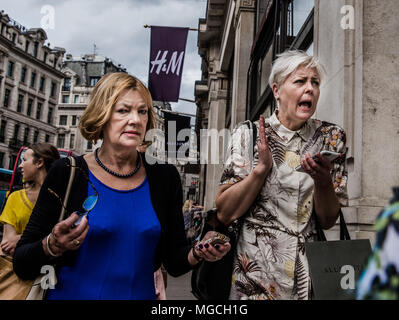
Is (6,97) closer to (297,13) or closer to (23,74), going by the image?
(23,74)

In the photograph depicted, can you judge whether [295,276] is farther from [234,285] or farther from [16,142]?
[16,142]

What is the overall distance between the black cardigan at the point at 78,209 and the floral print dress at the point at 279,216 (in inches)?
10.7

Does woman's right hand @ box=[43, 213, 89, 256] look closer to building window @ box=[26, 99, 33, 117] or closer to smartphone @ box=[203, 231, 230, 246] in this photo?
smartphone @ box=[203, 231, 230, 246]

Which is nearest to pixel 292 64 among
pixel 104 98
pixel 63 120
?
pixel 104 98

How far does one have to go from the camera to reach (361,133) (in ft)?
9.26

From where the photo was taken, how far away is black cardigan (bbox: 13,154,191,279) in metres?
1.78

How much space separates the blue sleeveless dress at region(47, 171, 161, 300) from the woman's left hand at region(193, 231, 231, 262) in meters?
0.24

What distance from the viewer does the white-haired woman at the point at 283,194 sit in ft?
6.21

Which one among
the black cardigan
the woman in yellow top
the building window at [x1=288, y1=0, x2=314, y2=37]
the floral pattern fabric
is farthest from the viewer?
the building window at [x1=288, y1=0, x2=314, y2=37]

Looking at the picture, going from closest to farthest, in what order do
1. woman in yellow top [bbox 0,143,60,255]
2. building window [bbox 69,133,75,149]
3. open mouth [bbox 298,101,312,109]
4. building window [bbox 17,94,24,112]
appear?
open mouth [bbox 298,101,312,109] < woman in yellow top [bbox 0,143,60,255] < building window [bbox 17,94,24,112] < building window [bbox 69,133,75,149]

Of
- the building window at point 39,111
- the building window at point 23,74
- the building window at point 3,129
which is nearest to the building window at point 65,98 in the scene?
the building window at point 39,111

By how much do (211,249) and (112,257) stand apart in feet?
1.40

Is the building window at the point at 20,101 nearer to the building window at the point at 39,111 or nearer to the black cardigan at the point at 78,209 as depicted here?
the building window at the point at 39,111

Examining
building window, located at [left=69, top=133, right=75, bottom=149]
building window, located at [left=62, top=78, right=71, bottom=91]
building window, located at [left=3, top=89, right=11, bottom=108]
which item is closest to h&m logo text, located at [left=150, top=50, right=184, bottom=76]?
building window, located at [left=3, top=89, right=11, bottom=108]
